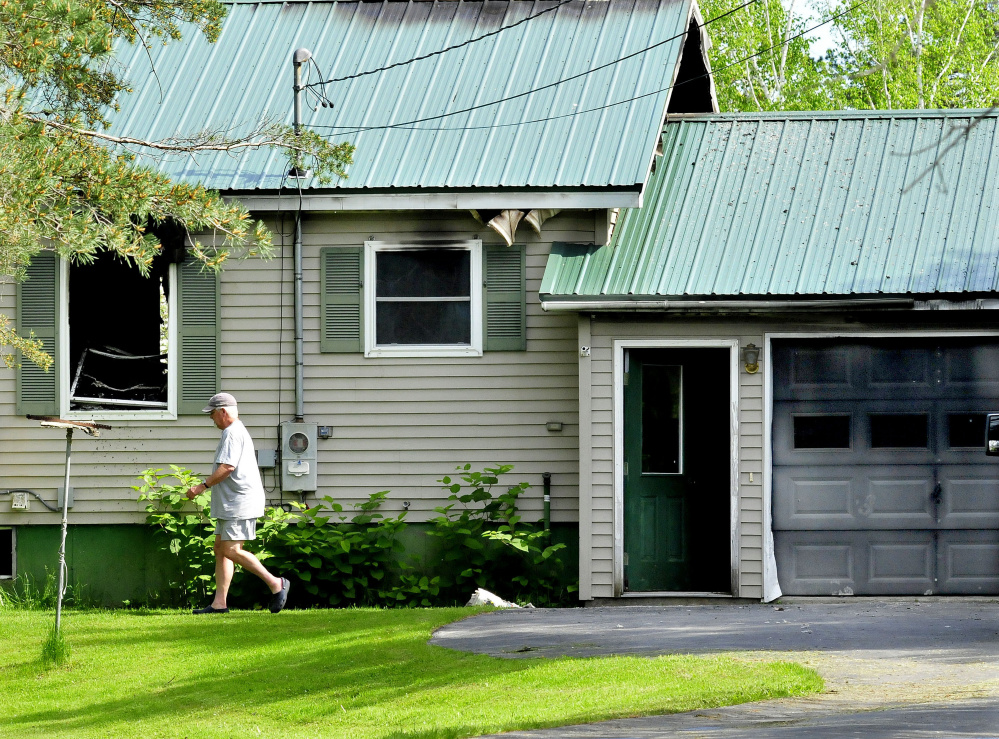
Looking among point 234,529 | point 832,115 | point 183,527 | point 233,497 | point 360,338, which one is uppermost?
point 832,115

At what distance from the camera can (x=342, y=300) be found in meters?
11.9

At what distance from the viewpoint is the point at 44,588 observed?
11.9m

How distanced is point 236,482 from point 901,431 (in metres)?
5.78

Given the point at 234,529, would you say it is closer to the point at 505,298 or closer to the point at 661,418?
the point at 505,298

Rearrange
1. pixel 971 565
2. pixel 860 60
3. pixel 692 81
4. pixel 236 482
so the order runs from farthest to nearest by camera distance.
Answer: pixel 860 60, pixel 692 81, pixel 971 565, pixel 236 482

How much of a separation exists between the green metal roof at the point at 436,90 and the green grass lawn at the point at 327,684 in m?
4.37

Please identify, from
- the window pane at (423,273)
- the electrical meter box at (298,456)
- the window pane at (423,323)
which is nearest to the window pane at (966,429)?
the window pane at (423,323)

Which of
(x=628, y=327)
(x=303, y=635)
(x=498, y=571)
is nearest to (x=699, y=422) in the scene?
(x=628, y=327)

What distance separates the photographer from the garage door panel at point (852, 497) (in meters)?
11.2

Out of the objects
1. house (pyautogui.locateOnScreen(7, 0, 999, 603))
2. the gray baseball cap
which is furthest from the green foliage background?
the gray baseball cap

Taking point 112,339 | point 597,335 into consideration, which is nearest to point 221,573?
point 597,335

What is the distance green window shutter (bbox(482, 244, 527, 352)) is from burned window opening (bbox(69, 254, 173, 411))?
3.03 metres

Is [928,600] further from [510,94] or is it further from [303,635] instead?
[510,94]

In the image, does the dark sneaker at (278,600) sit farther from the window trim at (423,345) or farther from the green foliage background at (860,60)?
the green foliage background at (860,60)
